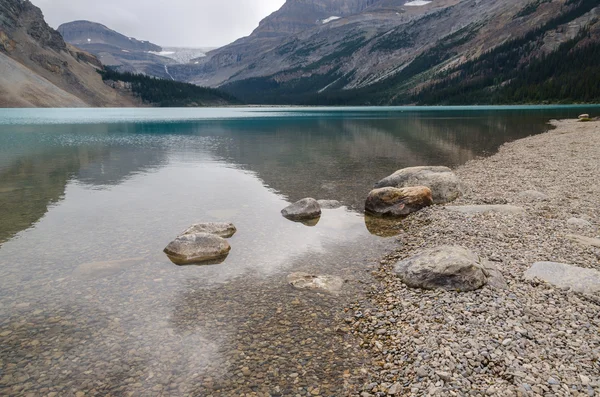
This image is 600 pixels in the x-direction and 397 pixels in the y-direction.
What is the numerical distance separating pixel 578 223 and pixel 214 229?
13.9m

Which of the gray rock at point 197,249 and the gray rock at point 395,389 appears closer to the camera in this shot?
the gray rock at point 395,389

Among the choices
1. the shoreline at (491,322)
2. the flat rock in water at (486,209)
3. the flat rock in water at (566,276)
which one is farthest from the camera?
the flat rock in water at (486,209)

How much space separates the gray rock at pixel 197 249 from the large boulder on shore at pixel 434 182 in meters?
11.7

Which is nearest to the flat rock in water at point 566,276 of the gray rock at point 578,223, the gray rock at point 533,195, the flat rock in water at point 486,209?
the gray rock at point 578,223

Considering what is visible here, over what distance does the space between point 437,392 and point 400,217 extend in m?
11.9

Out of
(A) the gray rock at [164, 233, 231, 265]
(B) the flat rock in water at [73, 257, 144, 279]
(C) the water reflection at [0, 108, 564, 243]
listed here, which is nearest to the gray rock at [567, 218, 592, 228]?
(C) the water reflection at [0, 108, 564, 243]

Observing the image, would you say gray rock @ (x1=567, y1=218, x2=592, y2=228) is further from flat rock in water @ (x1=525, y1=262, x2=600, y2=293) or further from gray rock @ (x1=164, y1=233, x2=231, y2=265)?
gray rock @ (x1=164, y1=233, x2=231, y2=265)

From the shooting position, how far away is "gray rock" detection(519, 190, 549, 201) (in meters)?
18.0

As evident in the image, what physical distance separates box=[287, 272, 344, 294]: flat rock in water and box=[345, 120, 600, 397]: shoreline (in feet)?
3.38

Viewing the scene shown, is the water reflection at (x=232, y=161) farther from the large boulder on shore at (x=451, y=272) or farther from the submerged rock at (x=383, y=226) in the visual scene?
the large boulder on shore at (x=451, y=272)

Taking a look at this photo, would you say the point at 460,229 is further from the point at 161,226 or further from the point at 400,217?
the point at 161,226

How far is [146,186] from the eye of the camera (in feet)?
80.3

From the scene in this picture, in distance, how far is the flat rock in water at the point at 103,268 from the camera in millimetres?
11508

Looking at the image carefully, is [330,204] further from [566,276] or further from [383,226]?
[566,276]
